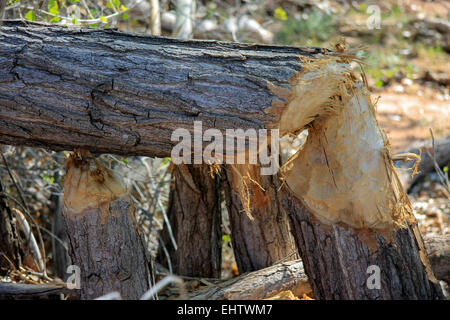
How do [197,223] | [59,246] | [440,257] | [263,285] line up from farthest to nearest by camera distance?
[59,246]
[197,223]
[440,257]
[263,285]

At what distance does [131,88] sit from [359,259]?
1.05 m

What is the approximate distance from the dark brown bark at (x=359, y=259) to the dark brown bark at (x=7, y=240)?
5.37ft

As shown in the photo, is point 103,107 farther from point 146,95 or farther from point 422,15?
point 422,15

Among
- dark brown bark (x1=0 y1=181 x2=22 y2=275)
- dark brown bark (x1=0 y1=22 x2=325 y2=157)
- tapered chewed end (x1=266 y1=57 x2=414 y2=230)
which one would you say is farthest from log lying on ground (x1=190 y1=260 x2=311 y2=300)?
dark brown bark (x1=0 y1=181 x2=22 y2=275)

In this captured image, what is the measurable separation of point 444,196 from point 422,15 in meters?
3.87

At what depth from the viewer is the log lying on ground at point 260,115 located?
207 centimetres

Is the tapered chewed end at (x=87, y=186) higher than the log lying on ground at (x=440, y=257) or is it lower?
higher

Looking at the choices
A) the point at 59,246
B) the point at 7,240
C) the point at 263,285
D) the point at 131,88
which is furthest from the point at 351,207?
the point at 59,246

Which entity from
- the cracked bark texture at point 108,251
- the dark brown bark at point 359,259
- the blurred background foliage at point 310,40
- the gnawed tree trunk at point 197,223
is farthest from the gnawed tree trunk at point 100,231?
the blurred background foliage at point 310,40

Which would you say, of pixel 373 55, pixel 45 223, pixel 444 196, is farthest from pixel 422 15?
pixel 45 223

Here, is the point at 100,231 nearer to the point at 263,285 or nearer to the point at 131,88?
the point at 131,88

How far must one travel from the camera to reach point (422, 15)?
298 inches

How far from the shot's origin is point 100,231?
233 centimetres

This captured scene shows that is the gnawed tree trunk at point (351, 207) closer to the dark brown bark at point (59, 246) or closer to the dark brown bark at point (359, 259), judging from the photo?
the dark brown bark at point (359, 259)
